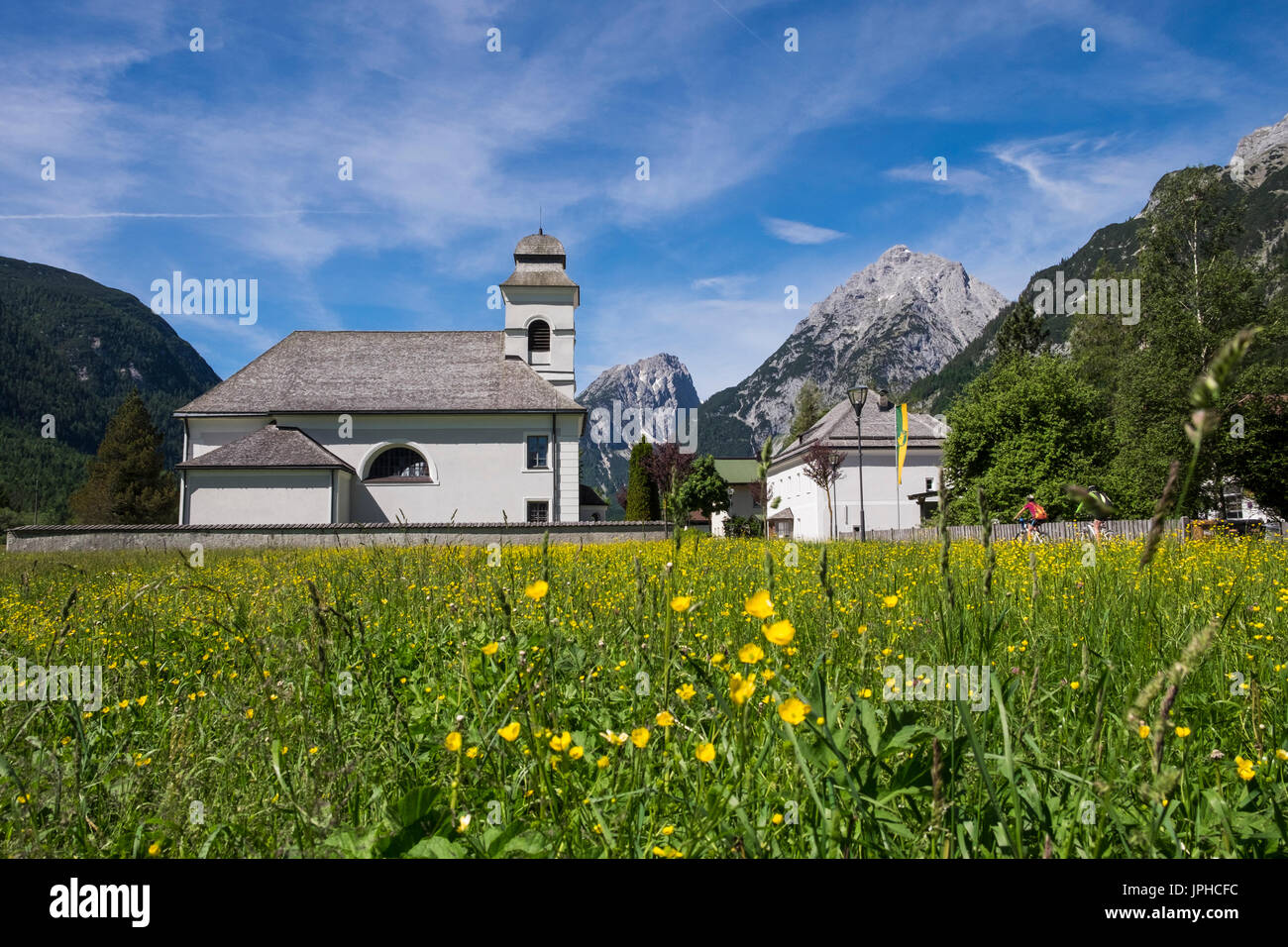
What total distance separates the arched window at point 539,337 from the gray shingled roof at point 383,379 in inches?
67.4

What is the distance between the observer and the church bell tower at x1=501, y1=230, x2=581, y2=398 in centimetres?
3709

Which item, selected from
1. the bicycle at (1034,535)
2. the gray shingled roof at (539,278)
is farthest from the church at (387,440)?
the bicycle at (1034,535)

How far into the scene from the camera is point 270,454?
2939 cm

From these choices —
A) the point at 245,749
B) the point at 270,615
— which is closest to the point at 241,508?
the point at 270,615

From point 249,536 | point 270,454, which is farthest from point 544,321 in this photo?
point 249,536

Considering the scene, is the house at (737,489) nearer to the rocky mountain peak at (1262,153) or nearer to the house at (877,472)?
the house at (877,472)

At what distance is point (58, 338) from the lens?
167 meters

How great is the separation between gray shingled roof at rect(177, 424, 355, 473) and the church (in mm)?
79

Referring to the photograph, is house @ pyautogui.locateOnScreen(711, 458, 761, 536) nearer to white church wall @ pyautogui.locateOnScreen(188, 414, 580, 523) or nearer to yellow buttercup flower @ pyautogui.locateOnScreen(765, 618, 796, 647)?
white church wall @ pyautogui.locateOnScreen(188, 414, 580, 523)

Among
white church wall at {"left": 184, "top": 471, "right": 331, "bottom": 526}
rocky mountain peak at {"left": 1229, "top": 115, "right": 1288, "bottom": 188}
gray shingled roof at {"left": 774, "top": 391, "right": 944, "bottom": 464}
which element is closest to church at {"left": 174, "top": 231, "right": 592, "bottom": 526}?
white church wall at {"left": 184, "top": 471, "right": 331, "bottom": 526}

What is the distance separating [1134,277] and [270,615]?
114 ft

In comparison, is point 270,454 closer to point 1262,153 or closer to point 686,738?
point 686,738

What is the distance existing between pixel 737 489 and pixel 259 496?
5977 centimetres
